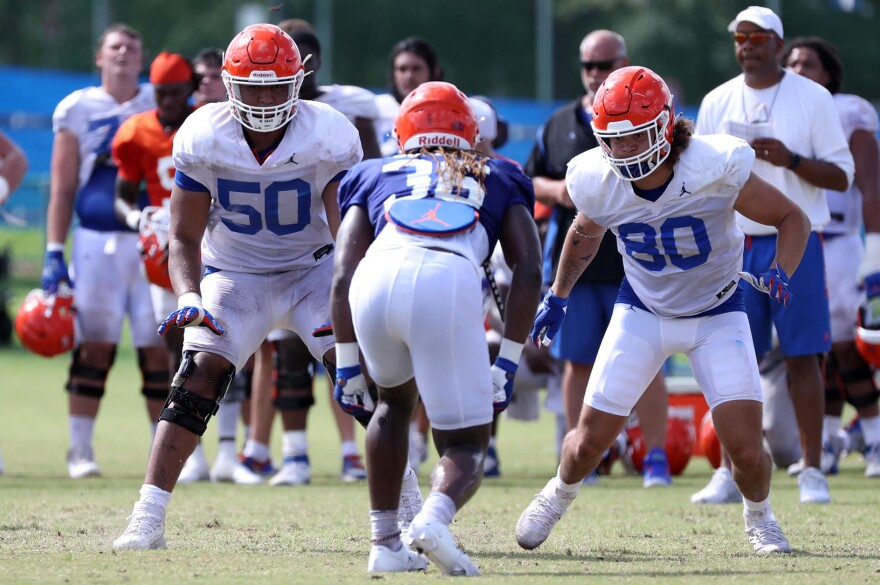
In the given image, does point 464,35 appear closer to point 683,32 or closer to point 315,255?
point 683,32

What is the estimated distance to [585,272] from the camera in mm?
8266

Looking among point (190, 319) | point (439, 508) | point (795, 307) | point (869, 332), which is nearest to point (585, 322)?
point (795, 307)

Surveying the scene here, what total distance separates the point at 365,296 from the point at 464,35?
36947mm

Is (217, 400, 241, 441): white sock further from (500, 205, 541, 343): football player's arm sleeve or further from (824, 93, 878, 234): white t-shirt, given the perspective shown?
(500, 205, 541, 343): football player's arm sleeve

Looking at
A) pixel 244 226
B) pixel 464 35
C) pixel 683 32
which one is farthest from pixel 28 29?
pixel 244 226

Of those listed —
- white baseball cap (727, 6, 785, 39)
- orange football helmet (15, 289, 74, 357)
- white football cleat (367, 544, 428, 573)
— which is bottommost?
orange football helmet (15, 289, 74, 357)

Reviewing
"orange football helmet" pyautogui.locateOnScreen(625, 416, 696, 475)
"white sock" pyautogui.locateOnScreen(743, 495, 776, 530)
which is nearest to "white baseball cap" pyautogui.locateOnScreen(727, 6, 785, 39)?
"orange football helmet" pyautogui.locateOnScreen(625, 416, 696, 475)

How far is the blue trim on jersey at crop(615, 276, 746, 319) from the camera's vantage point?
18.9ft

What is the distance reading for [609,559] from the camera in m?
5.45

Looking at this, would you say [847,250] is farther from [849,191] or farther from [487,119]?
[487,119]

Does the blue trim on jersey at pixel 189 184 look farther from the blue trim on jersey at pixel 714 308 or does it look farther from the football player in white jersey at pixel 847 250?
the football player in white jersey at pixel 847 250

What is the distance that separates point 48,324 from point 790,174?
4214mm

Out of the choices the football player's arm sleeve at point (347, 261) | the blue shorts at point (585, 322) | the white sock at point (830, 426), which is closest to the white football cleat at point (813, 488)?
the blue shorts at point (585, 322)

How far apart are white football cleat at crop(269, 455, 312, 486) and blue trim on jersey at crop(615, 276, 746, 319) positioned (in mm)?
2931
